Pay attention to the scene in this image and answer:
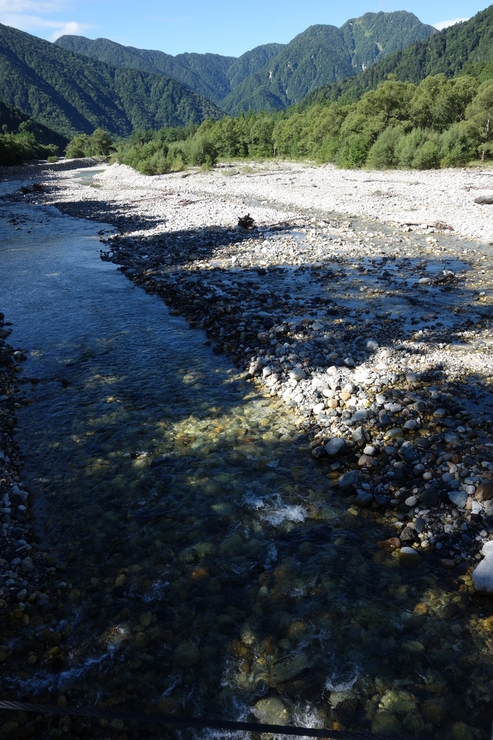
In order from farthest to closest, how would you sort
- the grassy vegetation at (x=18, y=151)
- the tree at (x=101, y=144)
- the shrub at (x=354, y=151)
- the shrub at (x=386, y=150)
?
the tree at (x=101, y=144)
the grassy vegetation at (x=18, y=151)
the shrub at (x=354, y=151)
the shrub at (x=386, y=150)

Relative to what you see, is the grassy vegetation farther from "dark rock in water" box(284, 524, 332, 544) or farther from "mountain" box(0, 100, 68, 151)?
"dark rock in water" box(284, 524, 332, 544)

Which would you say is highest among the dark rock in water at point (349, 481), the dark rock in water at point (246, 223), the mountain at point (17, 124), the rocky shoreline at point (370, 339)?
the mountain at point (17, 124)

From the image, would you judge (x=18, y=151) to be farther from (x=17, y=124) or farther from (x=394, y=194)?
(x=17, y=124)

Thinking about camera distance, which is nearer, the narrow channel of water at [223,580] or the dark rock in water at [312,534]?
the narrow channel of water at [223,580]

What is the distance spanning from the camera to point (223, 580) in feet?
16.5

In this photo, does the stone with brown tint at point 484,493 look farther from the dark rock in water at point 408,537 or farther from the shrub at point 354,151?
the shrub at point 354,151

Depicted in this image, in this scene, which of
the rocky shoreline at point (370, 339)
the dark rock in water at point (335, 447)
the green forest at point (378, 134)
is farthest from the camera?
the green forest at point (378, 134)

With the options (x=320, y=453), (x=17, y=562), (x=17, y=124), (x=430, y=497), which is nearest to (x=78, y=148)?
(x=17, y=124)

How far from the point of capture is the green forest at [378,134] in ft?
154

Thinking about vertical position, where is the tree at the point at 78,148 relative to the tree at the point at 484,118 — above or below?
above

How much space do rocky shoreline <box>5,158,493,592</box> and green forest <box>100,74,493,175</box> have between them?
97.5 ft

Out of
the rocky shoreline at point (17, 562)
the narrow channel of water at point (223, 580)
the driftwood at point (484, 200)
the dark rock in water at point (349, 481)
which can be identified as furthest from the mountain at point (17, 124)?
the dark rock in water at point (349, 481)

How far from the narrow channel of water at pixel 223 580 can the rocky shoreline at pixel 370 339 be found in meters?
0.52

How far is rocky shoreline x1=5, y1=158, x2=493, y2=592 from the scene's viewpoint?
5863 millimetres
